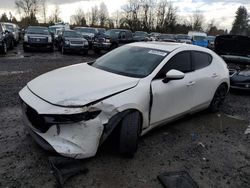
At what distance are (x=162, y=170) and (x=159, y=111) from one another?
37.6 inches

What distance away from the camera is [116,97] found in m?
3.43

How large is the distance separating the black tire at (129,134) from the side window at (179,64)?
0.91 metres

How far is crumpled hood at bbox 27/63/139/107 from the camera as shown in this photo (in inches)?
127

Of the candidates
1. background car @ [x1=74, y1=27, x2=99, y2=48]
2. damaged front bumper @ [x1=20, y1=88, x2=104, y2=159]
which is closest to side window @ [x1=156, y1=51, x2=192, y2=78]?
damaged front bumper @ [x1=20, y1=88, x2=104, y2=159]

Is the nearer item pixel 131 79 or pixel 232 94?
pixel 131 79

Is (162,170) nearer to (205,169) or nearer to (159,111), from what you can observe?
(205,169)

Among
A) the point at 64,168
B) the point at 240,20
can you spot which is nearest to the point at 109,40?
the point at 64,168

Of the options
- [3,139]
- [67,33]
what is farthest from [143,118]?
[67,33]

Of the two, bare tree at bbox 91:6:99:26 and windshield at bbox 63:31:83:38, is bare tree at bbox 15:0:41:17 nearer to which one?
bare tree at bbox 91:6:99:26

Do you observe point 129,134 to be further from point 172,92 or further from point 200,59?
point 200,59

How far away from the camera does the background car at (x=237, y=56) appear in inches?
309

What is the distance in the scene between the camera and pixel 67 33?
693 inches

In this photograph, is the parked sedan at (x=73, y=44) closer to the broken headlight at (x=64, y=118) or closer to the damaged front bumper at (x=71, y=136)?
the damaged front bumper at (x=71, y=136)

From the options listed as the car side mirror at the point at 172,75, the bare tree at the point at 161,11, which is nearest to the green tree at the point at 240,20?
the bare tree at the point at 161,11
